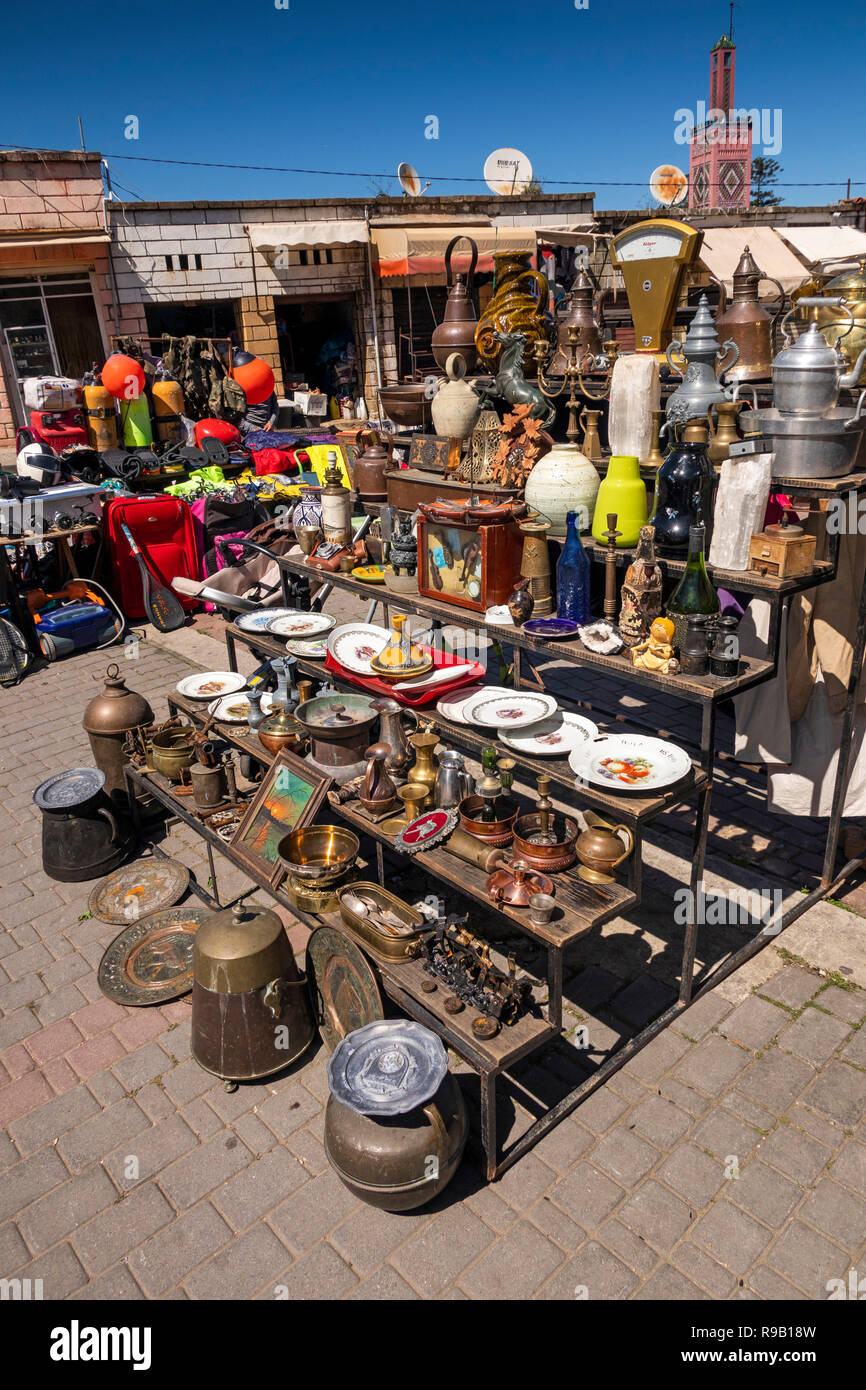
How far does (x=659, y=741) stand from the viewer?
3738mm

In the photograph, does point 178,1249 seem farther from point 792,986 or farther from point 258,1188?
point 792,986

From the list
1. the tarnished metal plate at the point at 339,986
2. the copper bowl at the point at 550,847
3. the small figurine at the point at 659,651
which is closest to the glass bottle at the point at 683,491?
the small figurine at the point at 659,651

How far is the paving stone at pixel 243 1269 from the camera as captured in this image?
2.85 meters

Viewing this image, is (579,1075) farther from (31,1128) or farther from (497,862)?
(31,1128)

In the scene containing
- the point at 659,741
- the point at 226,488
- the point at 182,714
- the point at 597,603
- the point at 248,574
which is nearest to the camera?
the point at 659,741

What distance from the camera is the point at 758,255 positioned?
679 inches

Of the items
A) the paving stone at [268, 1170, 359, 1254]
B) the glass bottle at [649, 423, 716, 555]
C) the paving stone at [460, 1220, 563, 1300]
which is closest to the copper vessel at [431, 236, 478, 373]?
the glass bottle at [649, 423, 716, 555]

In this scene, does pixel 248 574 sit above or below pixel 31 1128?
above

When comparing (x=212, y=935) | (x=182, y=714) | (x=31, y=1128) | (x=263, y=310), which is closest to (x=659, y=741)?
(x=212, y=935)

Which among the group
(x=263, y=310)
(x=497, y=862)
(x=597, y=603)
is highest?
(x=263, y=310)

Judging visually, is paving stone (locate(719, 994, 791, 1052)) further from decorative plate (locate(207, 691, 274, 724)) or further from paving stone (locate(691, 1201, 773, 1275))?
decorative plate (locate(207, 691, 274, 724))

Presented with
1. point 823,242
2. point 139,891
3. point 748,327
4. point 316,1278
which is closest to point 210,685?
point 139,891

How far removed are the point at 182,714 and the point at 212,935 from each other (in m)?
2.61
